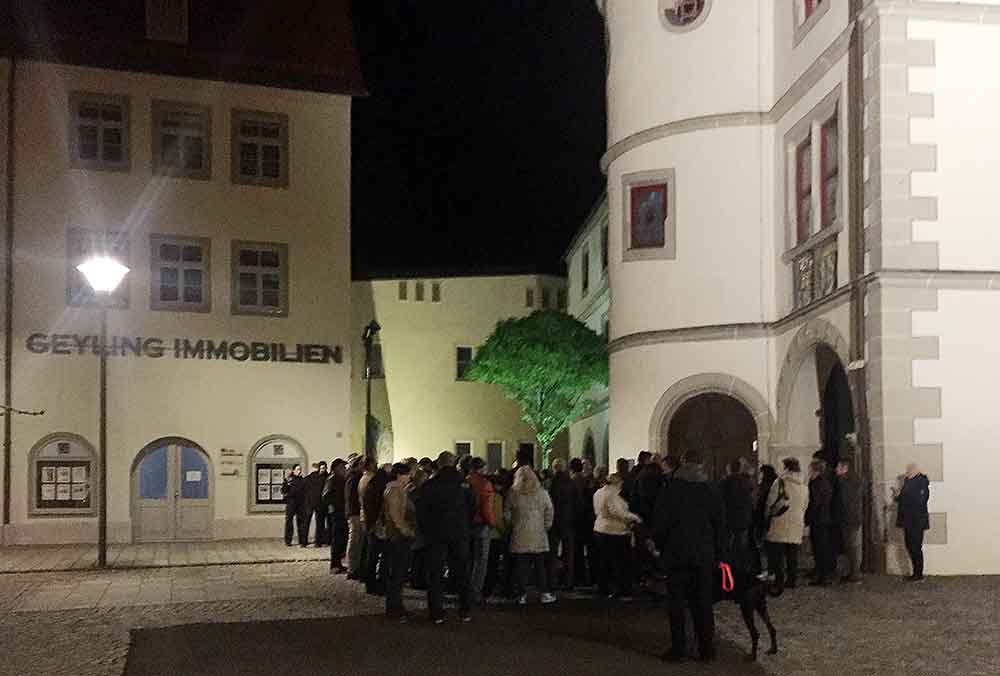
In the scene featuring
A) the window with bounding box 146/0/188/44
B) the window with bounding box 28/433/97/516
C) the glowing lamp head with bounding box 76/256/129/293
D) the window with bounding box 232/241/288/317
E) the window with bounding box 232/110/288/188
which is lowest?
the window with bounding box 28/433/97/516

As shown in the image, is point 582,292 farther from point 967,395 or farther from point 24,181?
point 967,395

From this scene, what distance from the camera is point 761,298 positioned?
72.4 ft

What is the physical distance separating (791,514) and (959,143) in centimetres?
611

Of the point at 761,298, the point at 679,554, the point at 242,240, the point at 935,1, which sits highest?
the point at 935,1

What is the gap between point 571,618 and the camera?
13164 millimetres

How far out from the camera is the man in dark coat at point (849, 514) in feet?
51.5

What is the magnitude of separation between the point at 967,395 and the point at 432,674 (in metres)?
9.87

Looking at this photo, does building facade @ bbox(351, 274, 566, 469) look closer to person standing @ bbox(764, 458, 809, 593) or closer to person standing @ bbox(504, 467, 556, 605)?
person standing @ bbox(764, 458, 809, 593)

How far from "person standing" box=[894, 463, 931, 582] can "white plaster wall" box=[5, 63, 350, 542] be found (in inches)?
560

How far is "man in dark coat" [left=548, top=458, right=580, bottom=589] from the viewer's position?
611 inches

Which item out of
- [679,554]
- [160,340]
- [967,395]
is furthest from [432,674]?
[160,340]

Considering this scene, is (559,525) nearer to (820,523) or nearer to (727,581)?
(820,523)

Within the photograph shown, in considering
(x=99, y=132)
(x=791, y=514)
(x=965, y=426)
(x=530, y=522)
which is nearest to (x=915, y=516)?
(x=965, y=426)

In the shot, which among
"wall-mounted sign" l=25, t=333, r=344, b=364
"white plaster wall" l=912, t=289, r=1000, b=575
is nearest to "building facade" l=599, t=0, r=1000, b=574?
"white plaster wall" l=912, t=289, r=1000, b=575
